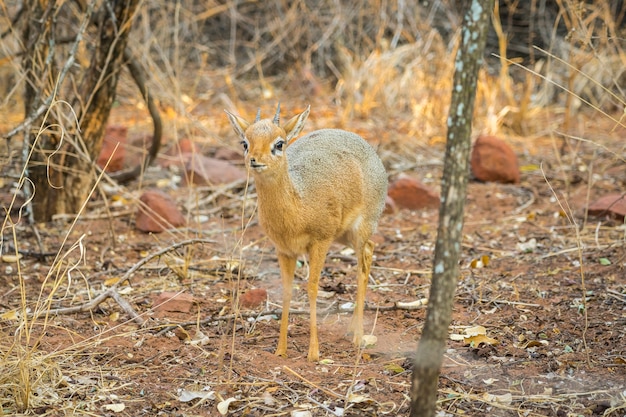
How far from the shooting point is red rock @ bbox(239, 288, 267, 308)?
16.3ft

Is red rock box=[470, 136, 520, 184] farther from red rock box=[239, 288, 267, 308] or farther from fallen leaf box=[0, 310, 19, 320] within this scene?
fallen leaf box=[0, 310, 19, 320]

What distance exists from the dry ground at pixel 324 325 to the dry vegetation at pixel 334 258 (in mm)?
16

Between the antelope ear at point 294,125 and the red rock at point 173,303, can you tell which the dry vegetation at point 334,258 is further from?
the antelope ear at point 294,125

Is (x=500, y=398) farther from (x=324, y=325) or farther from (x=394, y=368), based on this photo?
(x=324, y=325)

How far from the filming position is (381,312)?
4.93 meters

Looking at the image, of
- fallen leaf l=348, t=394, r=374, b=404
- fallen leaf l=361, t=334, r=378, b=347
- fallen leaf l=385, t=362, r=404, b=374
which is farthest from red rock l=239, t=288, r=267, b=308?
fallen leaf l=348, t=394, r=374, b=404

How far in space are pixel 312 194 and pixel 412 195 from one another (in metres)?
3.17

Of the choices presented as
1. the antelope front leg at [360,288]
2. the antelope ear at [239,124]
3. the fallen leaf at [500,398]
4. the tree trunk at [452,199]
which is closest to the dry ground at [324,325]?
the fallen leaf at [500,398]

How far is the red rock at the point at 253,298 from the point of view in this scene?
4.97 metres

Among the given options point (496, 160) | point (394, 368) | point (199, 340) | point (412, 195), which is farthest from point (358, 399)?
point (496, 160)

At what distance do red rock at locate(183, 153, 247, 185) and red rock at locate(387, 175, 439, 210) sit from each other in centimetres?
153

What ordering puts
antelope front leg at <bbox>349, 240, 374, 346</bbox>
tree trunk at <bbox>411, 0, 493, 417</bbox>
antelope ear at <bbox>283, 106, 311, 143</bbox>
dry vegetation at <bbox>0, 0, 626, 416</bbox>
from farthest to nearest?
antelope front leg at <bbox>349, 240, 374, 346</bbox>, antelope ear at <bbox>283, 106, 311, 143</bbox>, dry vegetation at <bbox>0, 0, 626, 416</bbox>, tree trunk at <bbox>411, 0, 493, 417</bbox>

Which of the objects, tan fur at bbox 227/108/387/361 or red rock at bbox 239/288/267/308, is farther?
red rock at bbox 239/288/267/308

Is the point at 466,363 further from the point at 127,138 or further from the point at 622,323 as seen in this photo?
the point at 127,138
